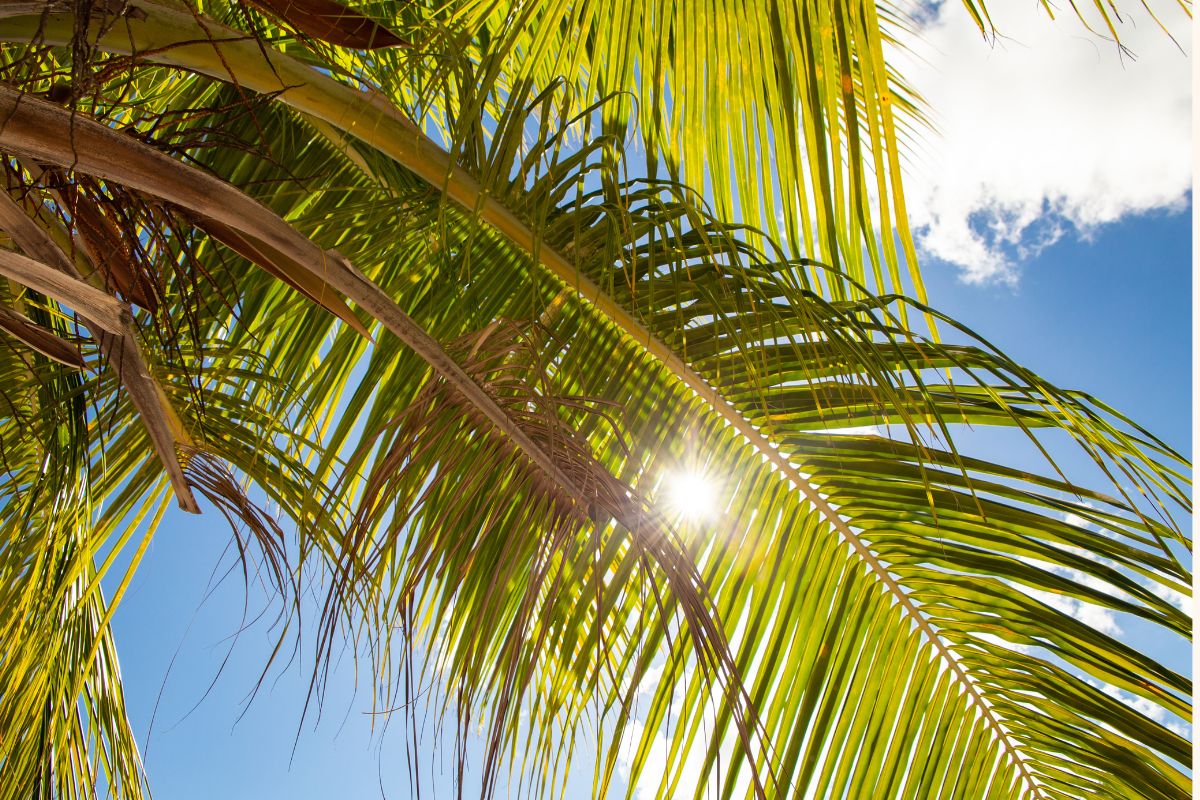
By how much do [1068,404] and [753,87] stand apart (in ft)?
1.72

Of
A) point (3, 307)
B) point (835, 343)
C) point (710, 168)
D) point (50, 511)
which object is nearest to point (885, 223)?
point (835, 343)

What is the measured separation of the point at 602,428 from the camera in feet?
4.20

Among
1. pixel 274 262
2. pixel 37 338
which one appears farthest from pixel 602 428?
pixel 37 338

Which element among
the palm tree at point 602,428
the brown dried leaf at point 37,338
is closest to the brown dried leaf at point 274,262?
the palm tree at point 602,428

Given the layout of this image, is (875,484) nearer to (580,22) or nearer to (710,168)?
(710,168)

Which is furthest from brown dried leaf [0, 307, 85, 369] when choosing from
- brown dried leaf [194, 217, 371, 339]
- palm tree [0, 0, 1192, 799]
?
brown dried leaf [194, 217, 371, 339]

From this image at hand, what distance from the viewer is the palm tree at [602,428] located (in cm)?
82

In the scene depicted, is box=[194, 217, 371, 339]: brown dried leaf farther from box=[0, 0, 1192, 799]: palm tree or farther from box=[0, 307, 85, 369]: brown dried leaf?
box=[0, 307, 85, 369]: brown dried leaf

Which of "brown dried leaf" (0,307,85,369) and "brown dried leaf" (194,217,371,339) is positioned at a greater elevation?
"brown dried leaf" (194,217,371,339)

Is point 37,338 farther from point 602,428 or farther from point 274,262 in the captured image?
point 602,428

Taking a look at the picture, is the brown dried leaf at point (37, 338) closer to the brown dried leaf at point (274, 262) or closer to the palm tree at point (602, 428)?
the palm tree at point (602, 428)

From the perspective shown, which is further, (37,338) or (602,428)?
(602,428)

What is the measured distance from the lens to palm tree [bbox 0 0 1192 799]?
2.68 ft

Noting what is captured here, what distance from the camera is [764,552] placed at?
123cm
